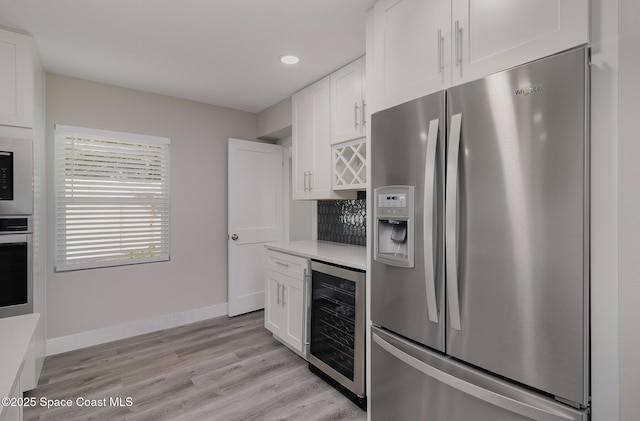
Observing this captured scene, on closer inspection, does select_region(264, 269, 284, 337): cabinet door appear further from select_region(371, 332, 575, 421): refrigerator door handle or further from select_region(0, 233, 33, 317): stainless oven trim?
select_region(0, 233, 33, 317): stainless oven trim

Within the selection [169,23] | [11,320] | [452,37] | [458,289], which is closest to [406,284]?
[458,289]

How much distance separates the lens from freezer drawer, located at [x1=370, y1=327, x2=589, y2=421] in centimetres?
112

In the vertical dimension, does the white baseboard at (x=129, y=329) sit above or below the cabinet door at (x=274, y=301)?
below

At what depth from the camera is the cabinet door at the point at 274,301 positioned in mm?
2896

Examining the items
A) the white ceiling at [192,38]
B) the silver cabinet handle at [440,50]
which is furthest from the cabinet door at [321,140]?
the silver cabinet handle at [440,50]

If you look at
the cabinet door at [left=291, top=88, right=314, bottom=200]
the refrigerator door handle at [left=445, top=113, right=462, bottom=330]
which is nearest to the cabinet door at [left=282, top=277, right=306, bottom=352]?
the cabinet door at [left=291, top=88, right=314, bottom=200]

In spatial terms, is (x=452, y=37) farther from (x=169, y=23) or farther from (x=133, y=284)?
(x=133, y=284)

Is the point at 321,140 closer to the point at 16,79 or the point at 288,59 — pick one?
the point at 288,59

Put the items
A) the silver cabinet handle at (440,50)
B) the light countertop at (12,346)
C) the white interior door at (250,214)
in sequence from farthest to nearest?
the white interior door at (250,214) → the silver cabinet handle at (440,50) → the light countertop at (12,346)

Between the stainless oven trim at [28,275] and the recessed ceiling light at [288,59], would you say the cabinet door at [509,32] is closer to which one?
the recessed ceiling light at [288,59]

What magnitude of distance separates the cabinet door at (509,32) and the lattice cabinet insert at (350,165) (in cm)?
108

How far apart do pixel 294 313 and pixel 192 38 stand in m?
2.29

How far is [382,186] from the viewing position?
1.70 metres

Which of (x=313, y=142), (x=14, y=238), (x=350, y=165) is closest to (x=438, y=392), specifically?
(x=350, y=165)
